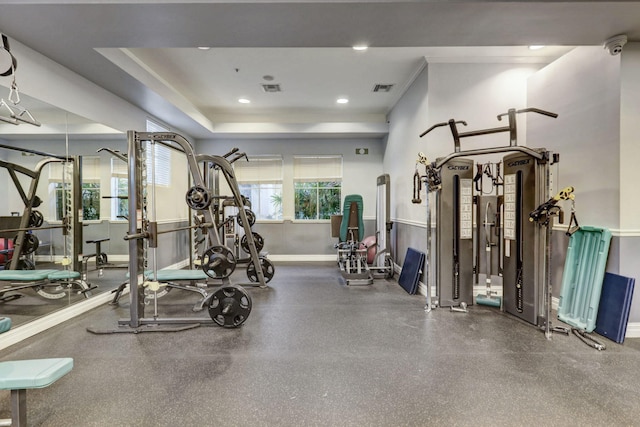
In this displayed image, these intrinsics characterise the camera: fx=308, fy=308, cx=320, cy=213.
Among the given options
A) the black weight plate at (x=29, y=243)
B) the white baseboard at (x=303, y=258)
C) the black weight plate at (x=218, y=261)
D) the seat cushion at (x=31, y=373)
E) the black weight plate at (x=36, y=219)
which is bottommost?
the white baseboard at (x=303, y=258)

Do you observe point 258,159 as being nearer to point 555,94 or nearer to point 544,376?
point 555,94

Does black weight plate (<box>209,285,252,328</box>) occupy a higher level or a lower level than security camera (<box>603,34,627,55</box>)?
lower

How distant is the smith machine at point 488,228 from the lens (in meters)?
3.16

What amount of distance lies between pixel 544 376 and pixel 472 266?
5.12ft

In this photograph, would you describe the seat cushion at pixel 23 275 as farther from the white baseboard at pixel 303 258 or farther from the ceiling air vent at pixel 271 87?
the white baseboard at pixel 303 258

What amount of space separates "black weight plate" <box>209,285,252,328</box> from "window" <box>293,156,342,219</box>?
412 centimetres

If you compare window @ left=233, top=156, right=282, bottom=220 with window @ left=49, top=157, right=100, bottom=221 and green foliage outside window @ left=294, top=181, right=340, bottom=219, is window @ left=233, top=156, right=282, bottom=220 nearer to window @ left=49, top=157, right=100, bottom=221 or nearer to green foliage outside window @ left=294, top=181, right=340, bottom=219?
green foliage outside window @ left=294, top=181, right=340, bottom=219

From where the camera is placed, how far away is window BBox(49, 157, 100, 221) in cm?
340

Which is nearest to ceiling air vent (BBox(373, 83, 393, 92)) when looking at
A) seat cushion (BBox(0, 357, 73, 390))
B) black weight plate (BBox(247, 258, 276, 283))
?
black weight plate (BBox(247, 258, 276, 283))

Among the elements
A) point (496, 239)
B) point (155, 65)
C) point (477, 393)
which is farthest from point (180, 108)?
point (477, 393)

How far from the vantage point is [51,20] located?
247 cm

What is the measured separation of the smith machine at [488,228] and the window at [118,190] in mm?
4075

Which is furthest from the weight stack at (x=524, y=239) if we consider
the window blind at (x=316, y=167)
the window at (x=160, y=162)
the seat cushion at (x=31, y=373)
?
the window at (x=160, y=162)

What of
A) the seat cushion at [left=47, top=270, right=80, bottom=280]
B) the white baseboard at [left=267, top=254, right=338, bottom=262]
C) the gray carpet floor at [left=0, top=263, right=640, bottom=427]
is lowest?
the gray carpet floor at [left=0, top=263, right=640, bottom=427]
